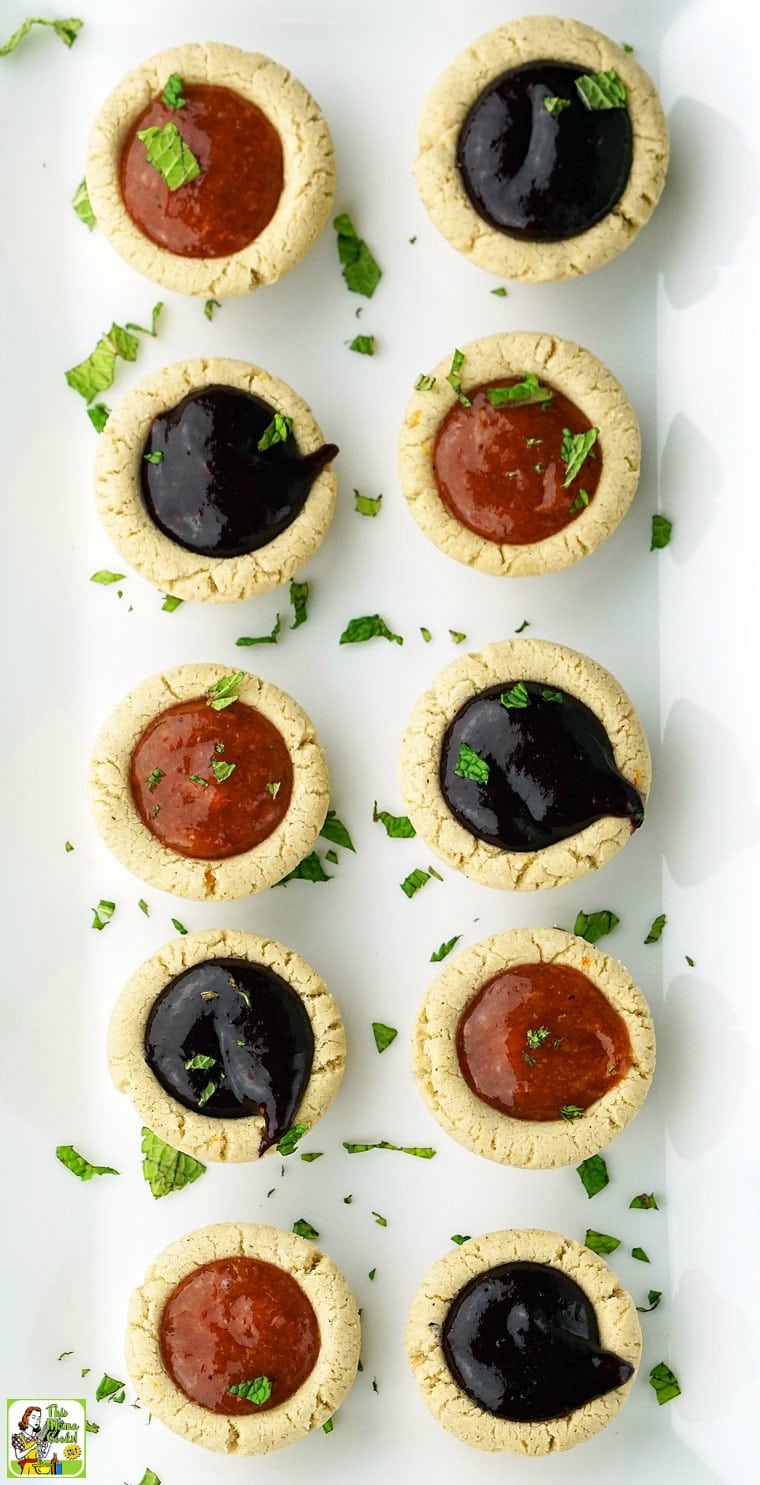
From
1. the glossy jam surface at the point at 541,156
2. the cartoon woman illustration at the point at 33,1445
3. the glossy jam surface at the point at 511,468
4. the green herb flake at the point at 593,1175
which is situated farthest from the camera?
the green herb flake at the point at 593,1175

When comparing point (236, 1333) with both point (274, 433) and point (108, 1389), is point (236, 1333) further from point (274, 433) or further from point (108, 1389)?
point (274, 433)

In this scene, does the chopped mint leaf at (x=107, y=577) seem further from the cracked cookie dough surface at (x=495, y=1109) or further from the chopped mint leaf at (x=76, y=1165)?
the chopped mint leaf at (x=76, y=1165)

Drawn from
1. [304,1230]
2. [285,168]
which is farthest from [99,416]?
[304,1230]

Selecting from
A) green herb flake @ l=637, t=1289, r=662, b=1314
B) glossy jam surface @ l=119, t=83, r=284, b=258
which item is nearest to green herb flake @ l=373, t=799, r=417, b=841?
green herb flake @ l=637, t=1289, r=662, b=1314

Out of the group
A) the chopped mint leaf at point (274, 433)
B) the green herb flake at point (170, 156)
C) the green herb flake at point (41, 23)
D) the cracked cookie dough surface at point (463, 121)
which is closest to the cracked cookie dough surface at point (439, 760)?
the chopped mint leaf at point (274, 433)

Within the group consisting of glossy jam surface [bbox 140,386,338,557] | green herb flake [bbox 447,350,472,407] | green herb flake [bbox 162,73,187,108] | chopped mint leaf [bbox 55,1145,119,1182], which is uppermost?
green herb flake [bbox 162,73,187,108]

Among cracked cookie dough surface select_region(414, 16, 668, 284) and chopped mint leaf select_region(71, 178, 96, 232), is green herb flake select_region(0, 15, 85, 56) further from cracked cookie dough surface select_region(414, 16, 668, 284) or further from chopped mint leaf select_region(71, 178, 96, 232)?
cracked cookie dough surface select_region(414, 16, 668, 284)
